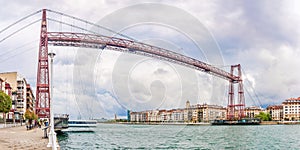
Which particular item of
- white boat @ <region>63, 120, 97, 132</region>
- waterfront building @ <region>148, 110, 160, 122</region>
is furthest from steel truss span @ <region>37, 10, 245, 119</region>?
waterfront building @ <region>148, 110, 160, 122</region>

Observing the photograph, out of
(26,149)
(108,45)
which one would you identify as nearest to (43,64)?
(108,45)

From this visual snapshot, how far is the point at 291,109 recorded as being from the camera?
16038 centimetres

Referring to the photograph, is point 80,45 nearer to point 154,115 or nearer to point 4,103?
point 4,103

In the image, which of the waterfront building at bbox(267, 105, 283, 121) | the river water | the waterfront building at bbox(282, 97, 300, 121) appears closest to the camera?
the river water

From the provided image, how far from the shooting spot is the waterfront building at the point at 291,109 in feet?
518

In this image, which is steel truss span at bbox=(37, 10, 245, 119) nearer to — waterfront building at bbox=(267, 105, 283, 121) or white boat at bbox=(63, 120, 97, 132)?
white boat at bbox=(63, 120, 97, 132)

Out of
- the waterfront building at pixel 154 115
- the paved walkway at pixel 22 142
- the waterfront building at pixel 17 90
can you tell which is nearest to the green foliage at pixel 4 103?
the paved walkway at pixel 22 142

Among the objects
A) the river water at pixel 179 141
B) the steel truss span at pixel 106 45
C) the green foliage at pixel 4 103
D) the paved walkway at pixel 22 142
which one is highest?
the steel truss span at pixel 106 45

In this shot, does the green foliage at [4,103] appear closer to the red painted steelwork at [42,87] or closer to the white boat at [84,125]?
the red painted steelwork at [42,87]

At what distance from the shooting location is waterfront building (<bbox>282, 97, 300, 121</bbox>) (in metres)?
158

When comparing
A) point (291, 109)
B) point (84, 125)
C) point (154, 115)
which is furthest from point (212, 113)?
point (84, 125)

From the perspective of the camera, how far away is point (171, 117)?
484 ft

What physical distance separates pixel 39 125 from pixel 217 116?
381 feet

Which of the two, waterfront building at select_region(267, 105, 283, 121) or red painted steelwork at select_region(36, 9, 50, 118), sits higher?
red painted steelwork at select_region(36, 9, 50, 118)
